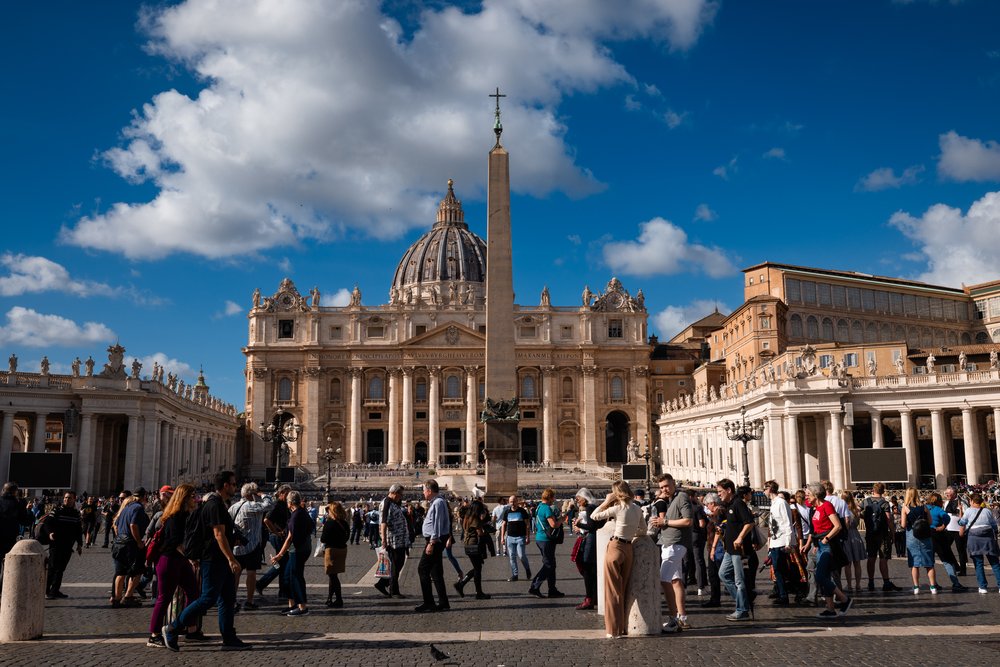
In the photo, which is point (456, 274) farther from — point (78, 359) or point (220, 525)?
point (220, 525)

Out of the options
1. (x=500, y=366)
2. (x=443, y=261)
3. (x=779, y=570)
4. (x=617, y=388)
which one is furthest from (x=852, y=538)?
(x=443, y=261)

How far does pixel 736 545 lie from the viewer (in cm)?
1018

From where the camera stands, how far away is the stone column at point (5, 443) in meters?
39.3

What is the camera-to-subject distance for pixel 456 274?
107250 millimetres

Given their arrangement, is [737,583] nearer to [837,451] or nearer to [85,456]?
[837,451]

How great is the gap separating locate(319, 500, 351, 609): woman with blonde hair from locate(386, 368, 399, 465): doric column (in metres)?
67.0

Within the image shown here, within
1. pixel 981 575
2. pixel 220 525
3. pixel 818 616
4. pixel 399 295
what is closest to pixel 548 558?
A: pixel 818 616

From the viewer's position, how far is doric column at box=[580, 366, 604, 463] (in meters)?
79.5

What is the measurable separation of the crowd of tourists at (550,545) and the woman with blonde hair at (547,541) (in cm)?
3

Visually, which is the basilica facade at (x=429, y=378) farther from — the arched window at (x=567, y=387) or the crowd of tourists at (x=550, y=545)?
the crowd of tourists at (x=550, y=545)

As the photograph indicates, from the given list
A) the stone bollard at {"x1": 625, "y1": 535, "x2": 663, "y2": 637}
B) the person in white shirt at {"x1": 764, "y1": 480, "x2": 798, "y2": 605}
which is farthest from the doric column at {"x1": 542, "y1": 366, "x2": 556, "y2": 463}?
the stone bollard at {"x1": 625, "y1": 535, "x2": 663, "y2": 637}

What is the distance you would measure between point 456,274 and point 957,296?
57.0 meters

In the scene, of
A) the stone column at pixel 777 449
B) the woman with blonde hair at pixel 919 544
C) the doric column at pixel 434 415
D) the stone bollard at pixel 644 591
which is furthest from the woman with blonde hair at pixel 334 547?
the doric column at pixel 434 415

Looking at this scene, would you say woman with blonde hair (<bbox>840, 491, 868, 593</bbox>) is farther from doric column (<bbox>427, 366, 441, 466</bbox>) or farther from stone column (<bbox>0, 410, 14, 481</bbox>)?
doric column (<bbox>427, 366, 441, 466</bbox>)
